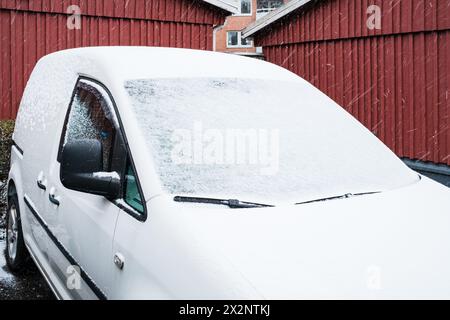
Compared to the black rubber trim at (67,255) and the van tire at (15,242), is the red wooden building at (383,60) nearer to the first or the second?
the van tire at (15,242)

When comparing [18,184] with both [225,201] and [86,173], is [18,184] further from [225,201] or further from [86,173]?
[225,201]

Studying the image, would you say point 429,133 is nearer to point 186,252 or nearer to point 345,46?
point 345,46

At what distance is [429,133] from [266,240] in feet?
26.5

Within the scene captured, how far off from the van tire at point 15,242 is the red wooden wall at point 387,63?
23.1 ft

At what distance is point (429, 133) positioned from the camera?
9.33 metres

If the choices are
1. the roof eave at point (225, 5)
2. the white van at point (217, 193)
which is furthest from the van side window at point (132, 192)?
the roof eave at point (225, 5)

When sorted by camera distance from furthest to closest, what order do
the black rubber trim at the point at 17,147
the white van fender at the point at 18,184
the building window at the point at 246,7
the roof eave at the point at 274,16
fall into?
the building window at the point at 246,7 → the roof eave at the point at 274,16 → the black rubber trim at the point at 17,147 → the white van fender at the point at 18,184

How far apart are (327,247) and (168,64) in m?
1.63

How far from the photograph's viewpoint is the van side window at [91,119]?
291 centimetres

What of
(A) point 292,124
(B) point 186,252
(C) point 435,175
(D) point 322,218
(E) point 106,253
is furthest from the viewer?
(C) point 435,175

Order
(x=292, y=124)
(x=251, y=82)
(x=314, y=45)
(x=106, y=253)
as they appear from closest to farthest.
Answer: (x=106, y=253), (x=292, y=124), (x=251, y=82), (x=314, y=45)

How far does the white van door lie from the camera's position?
8.36 feet
